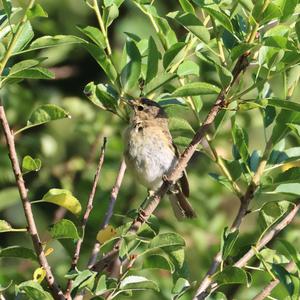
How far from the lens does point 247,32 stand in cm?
265

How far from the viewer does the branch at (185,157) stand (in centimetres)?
257

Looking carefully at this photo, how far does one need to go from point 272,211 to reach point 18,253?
32.0 inches

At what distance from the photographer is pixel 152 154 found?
4629mm

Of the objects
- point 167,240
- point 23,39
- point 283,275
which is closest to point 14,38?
point 23,39

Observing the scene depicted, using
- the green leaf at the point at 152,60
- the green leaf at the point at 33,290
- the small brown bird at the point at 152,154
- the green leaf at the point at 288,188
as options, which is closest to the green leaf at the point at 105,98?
the green leaf at the point at 152,60

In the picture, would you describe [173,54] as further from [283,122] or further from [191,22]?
[283,122]

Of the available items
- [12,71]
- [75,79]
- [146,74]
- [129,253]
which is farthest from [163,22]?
[75,79]

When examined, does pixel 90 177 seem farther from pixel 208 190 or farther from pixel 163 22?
pixel 163 22

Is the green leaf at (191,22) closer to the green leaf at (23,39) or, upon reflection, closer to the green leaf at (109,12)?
the green leaf at (109,12)

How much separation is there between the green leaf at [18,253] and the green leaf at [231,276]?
0.57 meters

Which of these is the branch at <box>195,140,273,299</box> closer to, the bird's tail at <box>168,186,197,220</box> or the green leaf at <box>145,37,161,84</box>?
the green leaf at <box>145,37,161,84</box>

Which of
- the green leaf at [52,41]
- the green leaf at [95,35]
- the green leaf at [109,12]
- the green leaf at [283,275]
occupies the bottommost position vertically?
the green leaf at [283,275]

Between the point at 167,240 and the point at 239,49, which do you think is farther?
the point at 167,240

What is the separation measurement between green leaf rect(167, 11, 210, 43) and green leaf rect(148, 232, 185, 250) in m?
0.60
